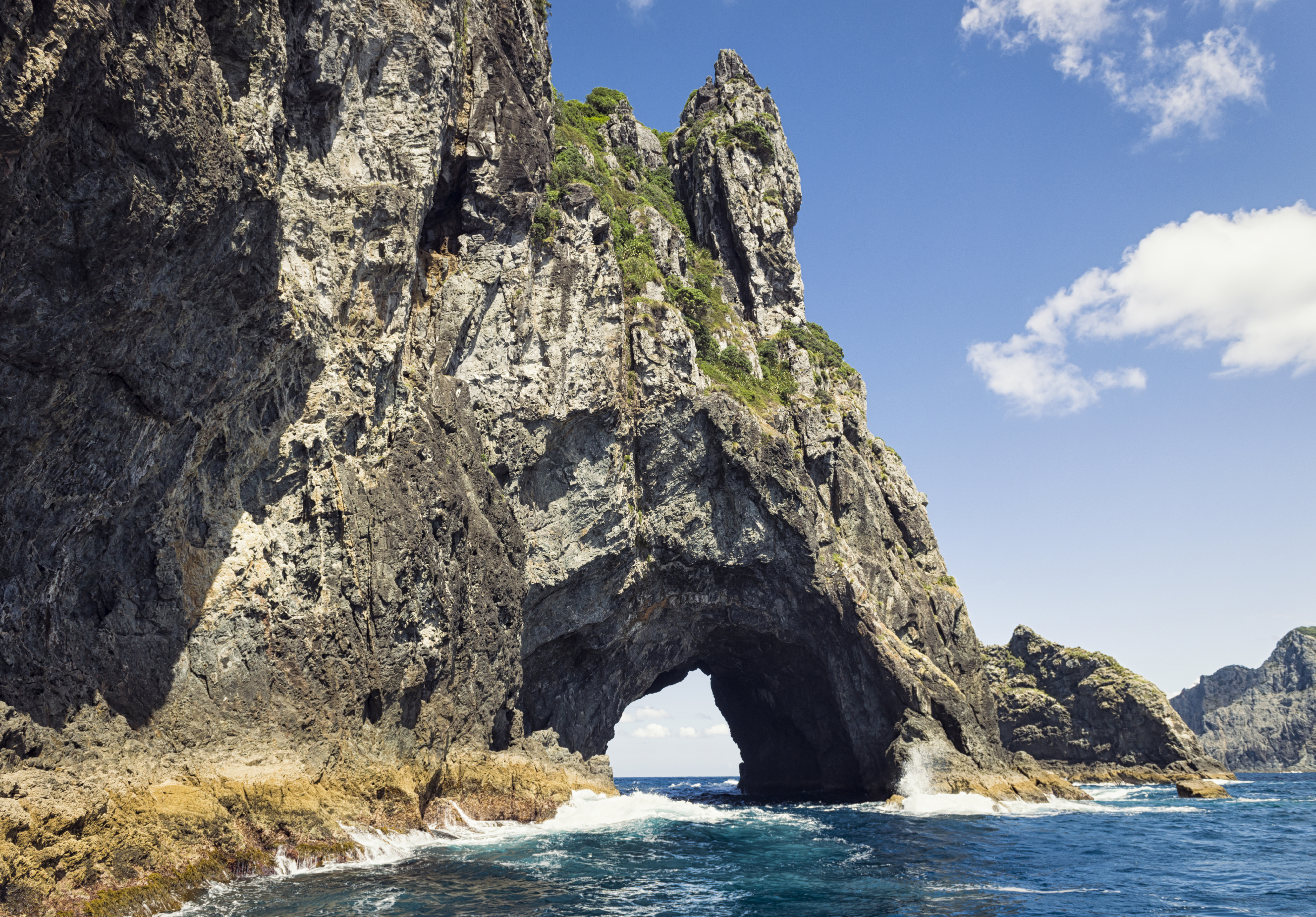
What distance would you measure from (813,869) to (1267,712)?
381ft

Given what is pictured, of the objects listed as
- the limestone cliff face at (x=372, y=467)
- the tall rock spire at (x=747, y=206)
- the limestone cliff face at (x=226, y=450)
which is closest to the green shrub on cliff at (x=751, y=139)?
the tall rock spire at (x=747, y=206)

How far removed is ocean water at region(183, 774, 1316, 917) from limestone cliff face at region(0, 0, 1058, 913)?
2080 millimetres

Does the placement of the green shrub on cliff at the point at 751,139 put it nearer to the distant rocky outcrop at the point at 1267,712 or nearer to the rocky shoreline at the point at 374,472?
the rocky shoreline at the point at 374,472

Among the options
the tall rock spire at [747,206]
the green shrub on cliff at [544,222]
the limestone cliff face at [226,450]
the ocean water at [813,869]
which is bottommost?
the ocean water at [813,869]

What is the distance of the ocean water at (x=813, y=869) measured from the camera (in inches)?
544

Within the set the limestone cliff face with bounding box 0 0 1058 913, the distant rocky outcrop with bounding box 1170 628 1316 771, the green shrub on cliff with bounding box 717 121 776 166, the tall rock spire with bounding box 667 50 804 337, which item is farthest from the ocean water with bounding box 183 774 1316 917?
the distant rocky outcrop with bounding box 1170 628 1316 771

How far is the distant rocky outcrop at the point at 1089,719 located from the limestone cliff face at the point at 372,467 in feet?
69.4

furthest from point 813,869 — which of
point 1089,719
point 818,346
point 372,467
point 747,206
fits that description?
point 1089,719

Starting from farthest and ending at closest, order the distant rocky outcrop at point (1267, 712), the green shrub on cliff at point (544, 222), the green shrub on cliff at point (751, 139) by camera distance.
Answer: the distant rocky outcrop at point (1267, 712)
the green shrub on cliff at point (751, 139)
the green shrub on cliff at point (544, 222)

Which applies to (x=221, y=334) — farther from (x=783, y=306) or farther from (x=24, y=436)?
→ (x=783, y=306)

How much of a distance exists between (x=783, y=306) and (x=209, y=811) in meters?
39.7

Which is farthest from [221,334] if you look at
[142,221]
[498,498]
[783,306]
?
[783,306]

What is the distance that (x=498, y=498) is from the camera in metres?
27.2

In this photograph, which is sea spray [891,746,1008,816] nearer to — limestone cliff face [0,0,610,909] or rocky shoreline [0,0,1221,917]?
rocky shoreline [0,0,1221,917]
